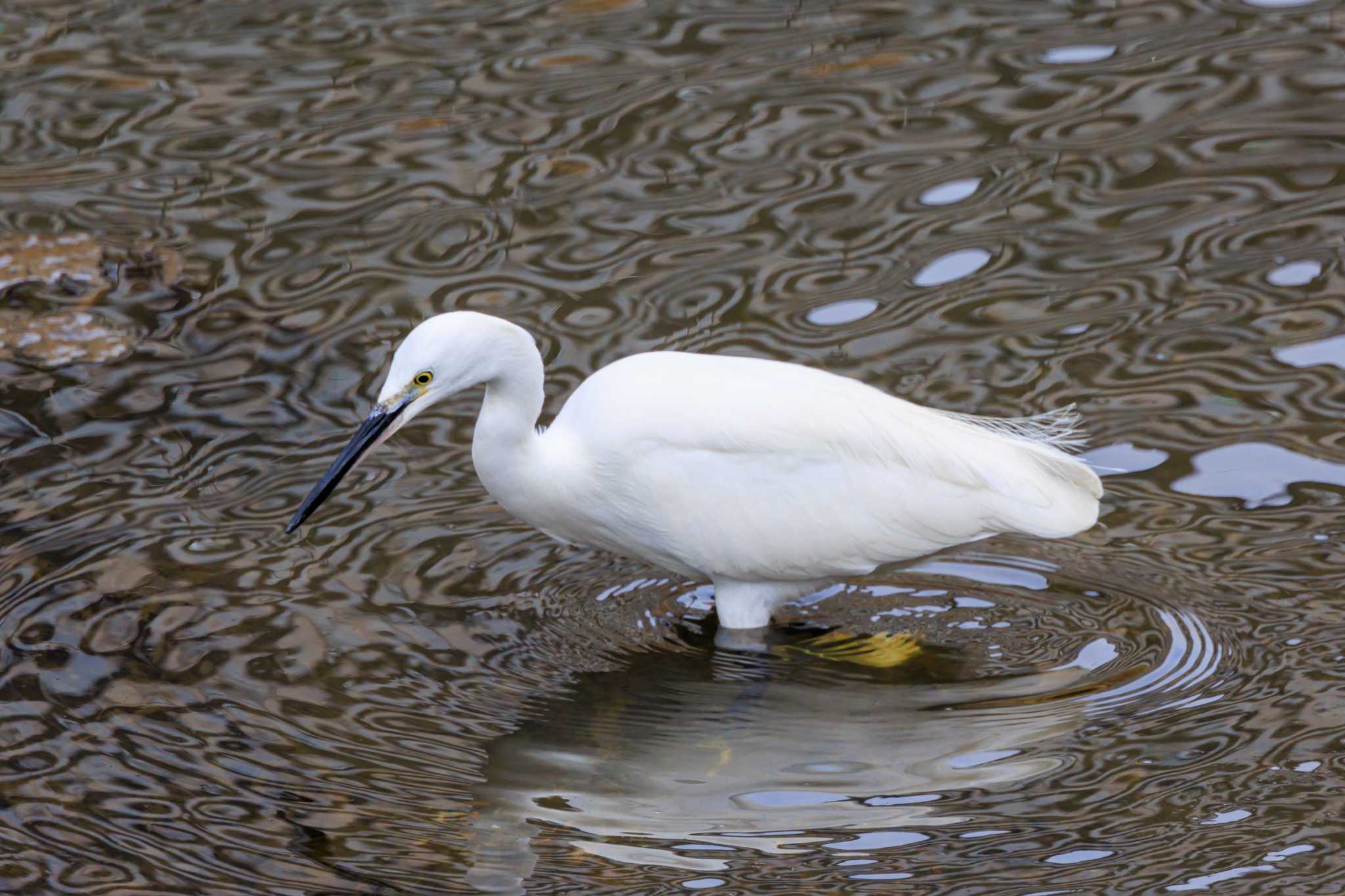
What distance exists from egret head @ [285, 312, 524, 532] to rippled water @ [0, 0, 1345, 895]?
26.0 inches

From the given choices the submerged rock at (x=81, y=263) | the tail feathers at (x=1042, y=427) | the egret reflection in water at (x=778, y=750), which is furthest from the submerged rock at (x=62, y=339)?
the tail feathers at (x=1042, y=427)

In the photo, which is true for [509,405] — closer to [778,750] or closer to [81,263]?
[778,750]

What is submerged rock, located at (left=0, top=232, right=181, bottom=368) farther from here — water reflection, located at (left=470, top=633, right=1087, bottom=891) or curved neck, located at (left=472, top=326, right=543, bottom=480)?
water reflection, located at (left=470, top=633, right=1087, bottom=891)

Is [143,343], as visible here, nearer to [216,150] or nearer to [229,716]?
[216,150]

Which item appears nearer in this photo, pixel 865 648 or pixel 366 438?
pixel 366 438

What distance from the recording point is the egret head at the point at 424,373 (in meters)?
4.77

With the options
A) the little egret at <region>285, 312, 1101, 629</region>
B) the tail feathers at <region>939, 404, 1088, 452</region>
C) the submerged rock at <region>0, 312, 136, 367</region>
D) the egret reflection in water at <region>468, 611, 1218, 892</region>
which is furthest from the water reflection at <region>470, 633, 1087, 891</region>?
the submerged rock at <region>0, 312, 136, 367</region>

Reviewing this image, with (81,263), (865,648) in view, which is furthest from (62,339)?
(865,648)

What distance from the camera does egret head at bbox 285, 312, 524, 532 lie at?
4.77 m

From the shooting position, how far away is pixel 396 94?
8.45 m

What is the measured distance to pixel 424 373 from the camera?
4.79 metres

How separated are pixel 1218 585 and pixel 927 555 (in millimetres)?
886

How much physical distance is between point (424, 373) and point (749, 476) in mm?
1083

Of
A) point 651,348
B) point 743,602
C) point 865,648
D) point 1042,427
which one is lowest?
point 865,648
